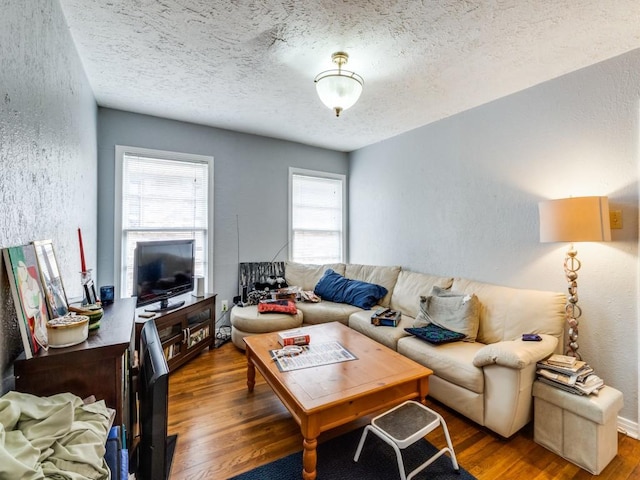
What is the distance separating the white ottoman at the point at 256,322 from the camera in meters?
3.18

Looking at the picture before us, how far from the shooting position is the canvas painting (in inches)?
39.8

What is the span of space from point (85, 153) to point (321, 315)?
8.74ft

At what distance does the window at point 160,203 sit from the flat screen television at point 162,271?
0.39m

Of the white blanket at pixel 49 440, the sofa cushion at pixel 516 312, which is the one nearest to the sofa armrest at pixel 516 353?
the sofa cushion at pixel 516 312

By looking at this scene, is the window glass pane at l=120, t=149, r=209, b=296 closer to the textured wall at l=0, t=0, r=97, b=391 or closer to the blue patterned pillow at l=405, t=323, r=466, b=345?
the textured wall at l=0, t=0, r=97, b=391

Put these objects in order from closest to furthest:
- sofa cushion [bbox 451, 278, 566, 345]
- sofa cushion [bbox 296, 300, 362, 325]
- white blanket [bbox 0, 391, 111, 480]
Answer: white blanket [bbox 0, 391, 111, 480] → sofa cushion [bbox 451, 278, 566, 345] → sofa cushion [bbox 296, 300, 362, 325]

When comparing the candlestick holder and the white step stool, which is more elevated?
the candlestick holder

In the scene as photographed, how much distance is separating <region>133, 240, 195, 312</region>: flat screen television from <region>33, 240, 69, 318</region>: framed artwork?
1.31 meters

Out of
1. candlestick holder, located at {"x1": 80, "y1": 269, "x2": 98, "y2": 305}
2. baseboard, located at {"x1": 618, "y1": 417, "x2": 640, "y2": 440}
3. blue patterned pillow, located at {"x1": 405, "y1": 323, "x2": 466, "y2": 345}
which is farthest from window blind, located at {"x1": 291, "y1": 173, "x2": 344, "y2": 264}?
baseboard, located at {"x1": 618, "y1": 417, "x2": 640, "y2": 440}

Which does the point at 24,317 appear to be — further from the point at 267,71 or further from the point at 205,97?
the point at 205,97

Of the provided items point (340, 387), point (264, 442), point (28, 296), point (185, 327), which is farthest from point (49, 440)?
point (185, 327)

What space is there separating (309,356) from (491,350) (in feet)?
4.05

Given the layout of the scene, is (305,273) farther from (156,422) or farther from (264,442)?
(156,422)

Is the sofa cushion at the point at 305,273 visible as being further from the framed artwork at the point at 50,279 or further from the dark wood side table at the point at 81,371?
the dark wood side table at the point at 81,371
